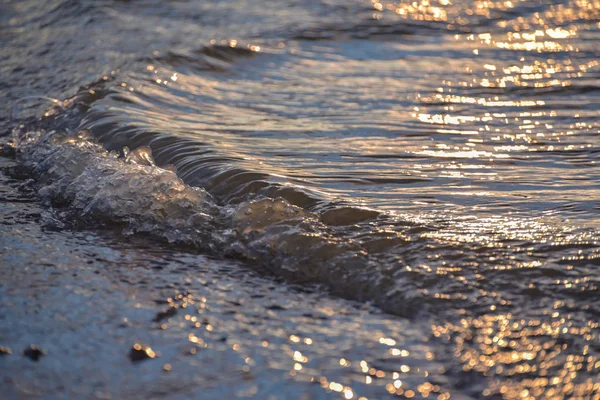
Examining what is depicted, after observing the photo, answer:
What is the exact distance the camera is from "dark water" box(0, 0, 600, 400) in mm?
2037

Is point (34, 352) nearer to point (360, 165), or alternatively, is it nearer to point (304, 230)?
point (304, 230)

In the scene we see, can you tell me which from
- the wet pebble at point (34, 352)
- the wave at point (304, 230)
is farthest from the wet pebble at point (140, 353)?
the wave at point (304, 230)

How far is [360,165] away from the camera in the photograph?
11.1 feet

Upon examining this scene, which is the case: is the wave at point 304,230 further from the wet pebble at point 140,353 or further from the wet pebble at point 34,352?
the wet pebble at point 34,352

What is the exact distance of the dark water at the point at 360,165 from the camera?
2.04 m

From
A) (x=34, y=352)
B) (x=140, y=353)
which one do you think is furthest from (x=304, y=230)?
(x=34, y=352)

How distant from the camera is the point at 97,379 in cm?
180

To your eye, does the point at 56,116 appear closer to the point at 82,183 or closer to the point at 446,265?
the point at 82,183

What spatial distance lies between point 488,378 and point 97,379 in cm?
88

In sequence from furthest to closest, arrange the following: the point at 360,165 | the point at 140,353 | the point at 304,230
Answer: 1. the point at 360,165
2. the point at 304,230
3. the point at 140,353

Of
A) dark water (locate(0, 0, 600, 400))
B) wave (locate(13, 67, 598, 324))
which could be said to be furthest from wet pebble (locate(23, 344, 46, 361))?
wave (locate(13, 67, 598, 324))

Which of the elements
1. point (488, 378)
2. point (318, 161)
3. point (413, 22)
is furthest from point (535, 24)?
point (488, 378)

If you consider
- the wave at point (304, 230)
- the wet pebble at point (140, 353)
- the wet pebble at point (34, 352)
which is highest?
the wave at point (304, 230)

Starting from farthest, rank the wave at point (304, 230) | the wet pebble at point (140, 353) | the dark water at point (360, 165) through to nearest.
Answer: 1. the wave at point (304, 230)
2. the dark water at point (360, 165)
3. the wet pebble at point (140, 353)
